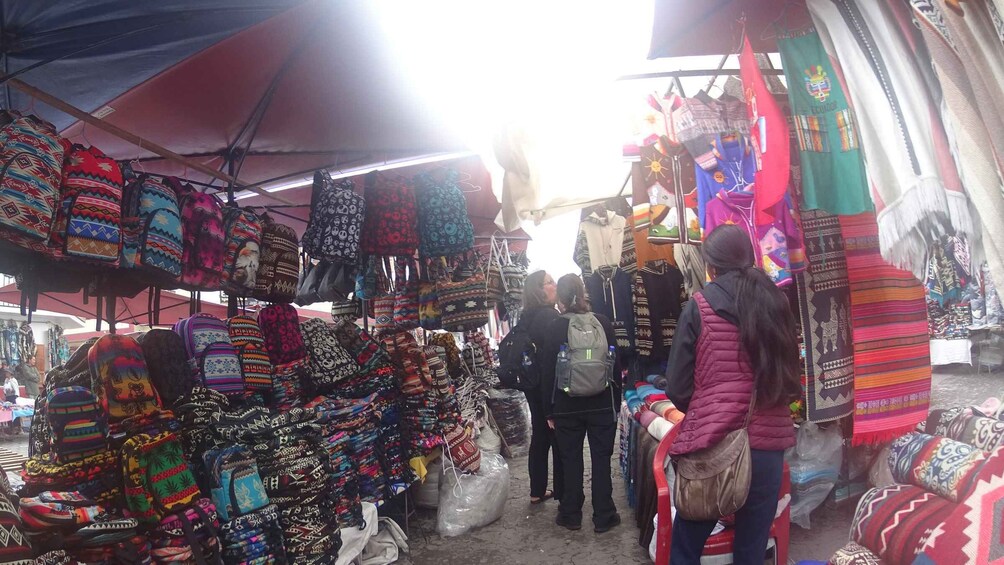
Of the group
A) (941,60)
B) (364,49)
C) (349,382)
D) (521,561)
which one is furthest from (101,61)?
(521,561)

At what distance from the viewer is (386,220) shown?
351 cm

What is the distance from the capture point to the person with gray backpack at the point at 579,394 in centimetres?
344

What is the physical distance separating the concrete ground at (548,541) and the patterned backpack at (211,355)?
158cm

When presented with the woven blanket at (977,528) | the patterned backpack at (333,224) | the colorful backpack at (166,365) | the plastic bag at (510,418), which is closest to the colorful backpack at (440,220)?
the patterned backpack at (333,224)

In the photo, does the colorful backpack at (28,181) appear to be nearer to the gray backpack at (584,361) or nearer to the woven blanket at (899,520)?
the gray backpack at (584,361)

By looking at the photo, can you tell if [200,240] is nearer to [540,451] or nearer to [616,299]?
[540,451]

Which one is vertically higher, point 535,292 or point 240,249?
point 240,249

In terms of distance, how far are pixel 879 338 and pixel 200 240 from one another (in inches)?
131

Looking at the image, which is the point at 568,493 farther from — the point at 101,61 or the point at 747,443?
the point at 101,61

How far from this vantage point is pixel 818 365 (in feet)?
8.92

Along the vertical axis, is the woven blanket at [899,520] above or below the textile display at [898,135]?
below

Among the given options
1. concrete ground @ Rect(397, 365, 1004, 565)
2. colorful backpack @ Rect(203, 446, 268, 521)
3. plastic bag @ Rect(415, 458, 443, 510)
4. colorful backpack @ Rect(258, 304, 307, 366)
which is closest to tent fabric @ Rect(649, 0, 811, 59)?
colorful backpack @ Rect(258, 304, 307, 366)

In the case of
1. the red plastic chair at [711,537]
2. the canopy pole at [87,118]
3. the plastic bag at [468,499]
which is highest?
the canopy pole at [87,118]

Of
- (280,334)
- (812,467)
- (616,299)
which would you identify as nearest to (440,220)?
(280,334)
